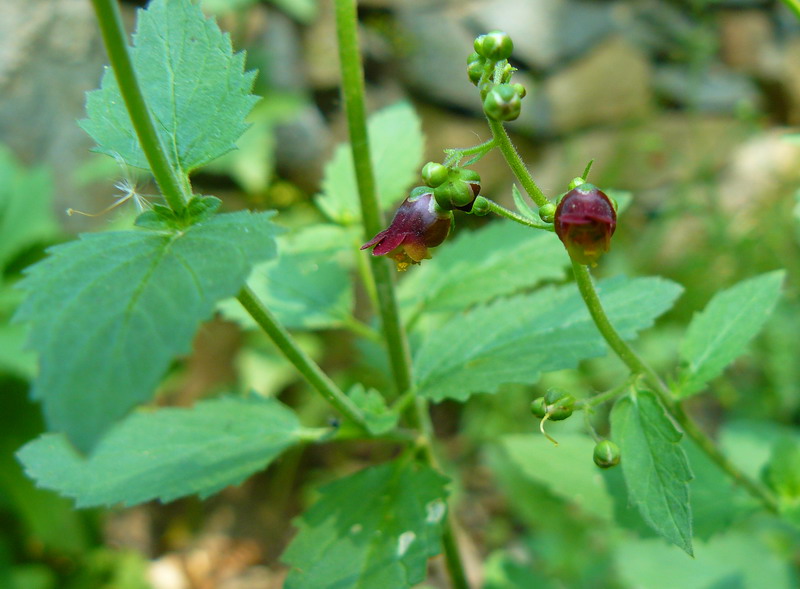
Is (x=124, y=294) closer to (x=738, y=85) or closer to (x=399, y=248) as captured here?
(x=399, y=248)

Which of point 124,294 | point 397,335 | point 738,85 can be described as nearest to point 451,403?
point 397,335

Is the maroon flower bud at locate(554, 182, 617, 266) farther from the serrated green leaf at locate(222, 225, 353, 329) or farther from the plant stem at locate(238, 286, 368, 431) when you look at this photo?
the serrated green leaf at locate(222, 225, 353, 329)

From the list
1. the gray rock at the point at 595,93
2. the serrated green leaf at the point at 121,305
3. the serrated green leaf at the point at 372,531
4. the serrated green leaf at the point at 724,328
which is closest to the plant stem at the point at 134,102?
the serrated green leaf at the point at 121,305

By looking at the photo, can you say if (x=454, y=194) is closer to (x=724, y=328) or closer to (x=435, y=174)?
(x=435, y=174)

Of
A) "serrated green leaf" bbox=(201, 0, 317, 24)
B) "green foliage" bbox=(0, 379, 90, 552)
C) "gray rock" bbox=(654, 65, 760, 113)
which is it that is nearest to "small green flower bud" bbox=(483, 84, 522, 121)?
"green foliage" bbox=(0, 379, 90, 552)

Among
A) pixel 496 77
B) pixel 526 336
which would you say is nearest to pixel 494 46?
pixel 496 77

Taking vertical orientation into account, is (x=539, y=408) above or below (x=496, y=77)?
below
